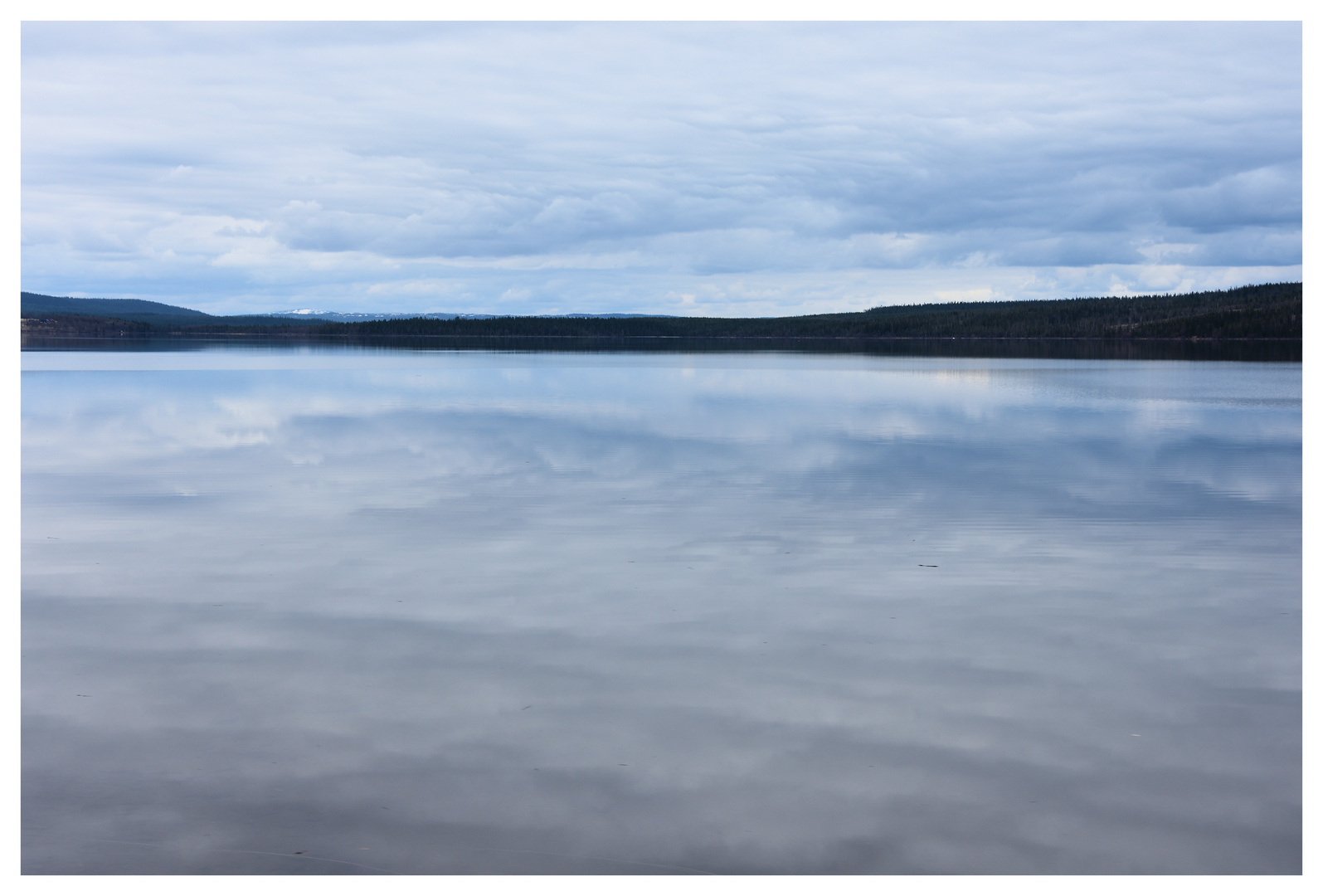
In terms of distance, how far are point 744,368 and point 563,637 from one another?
52.6 meters

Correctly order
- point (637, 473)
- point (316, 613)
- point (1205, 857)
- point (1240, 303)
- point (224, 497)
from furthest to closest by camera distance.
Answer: point (1240, 303) < point (637, 473) < point (224, 497) < point (316, 613) < point (1205, 857)

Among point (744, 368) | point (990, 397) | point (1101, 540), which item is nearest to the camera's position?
point (1101, 540)

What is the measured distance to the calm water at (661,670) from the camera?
539cm

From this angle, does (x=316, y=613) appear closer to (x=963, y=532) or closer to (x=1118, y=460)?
(x=963, y=532)

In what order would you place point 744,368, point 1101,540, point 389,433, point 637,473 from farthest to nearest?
point 744,368 → point 389,433 → point 637,473 → point 1101,540

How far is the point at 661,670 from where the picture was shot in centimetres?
751

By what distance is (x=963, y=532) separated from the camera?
12.4 meters

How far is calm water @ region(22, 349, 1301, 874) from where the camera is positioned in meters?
5.39

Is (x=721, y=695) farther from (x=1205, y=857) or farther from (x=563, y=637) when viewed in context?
(x=1205, y=857)

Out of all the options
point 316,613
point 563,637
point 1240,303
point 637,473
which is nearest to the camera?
point 563,637

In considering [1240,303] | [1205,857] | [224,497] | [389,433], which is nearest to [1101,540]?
[1205,857]

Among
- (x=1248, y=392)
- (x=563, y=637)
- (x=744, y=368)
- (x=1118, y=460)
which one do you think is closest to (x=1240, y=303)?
(x=744, y=368)

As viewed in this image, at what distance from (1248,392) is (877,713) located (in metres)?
36.5

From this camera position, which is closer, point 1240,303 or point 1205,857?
point 1205,857
